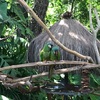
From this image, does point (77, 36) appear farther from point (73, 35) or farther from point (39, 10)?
point (39, 10)

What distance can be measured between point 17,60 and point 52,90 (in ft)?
4.02

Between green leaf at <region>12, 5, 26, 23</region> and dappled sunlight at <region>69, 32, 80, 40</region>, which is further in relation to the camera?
green leaf at <region>12, 5, 26, 23</region>

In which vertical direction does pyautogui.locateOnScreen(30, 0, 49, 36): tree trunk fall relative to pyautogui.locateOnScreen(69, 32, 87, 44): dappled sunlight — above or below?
above

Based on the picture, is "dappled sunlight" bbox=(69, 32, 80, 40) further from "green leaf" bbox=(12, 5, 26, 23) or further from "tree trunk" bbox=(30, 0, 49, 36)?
"tree trunk" bbox=(30, 0, 49, 36)

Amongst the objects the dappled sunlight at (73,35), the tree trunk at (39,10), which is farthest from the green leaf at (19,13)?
the tree trunk at (39,10)

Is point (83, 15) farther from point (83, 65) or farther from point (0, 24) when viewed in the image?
point (83, 65)

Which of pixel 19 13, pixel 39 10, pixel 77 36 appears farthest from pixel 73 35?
pixel 39 10

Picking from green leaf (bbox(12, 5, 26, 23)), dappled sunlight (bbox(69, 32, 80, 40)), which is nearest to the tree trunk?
green leaf (bbox(12, 5, 26, 23))

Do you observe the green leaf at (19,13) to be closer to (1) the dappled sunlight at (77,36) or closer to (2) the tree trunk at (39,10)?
(1) the dappled sunlight at (77,36)

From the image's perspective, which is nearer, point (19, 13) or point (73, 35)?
point (73, 35)

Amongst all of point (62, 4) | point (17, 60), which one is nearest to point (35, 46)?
point (17, 60)

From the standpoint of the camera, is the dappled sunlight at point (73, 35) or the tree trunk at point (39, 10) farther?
the tree trunk at point (39, 10)

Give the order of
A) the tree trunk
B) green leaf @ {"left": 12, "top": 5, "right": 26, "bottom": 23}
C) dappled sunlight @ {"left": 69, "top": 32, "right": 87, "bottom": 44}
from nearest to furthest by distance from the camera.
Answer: dappled sunlight @ {"left": 69, "top": 32, "right": 87, "bottom": 44} → green leaf @ {"left": 12, "top": 5, "right": 26, "bottom": 23} → the tree trunk

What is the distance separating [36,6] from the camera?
4.48m
